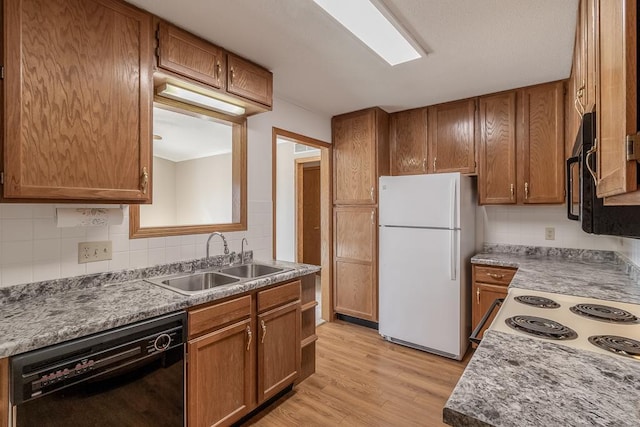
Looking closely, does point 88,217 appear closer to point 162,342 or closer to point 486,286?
point 162,342

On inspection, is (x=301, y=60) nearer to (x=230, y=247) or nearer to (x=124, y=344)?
(x=230, y=247)

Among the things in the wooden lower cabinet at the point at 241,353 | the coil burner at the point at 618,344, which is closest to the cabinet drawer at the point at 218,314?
the wooden lower cabinet at the point at 241,353

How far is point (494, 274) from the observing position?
8.71 ft

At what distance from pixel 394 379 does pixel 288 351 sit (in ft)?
2.96

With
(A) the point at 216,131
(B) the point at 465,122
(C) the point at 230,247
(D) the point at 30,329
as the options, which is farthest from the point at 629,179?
(A) the point at 216,131

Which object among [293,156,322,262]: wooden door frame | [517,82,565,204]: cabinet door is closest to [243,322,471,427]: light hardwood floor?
[517,82,565,204]: cabinet door

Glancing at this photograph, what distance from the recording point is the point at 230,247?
2.45 m

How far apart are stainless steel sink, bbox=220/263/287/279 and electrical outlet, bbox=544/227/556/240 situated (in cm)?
244

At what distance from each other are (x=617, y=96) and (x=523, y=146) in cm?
244

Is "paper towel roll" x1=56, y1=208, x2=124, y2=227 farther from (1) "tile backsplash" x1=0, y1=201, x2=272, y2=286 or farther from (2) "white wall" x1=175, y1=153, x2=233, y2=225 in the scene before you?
(2) "white wall" x1=175, y1=153, x2=233, y2=225

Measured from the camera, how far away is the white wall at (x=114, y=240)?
149 centimetres

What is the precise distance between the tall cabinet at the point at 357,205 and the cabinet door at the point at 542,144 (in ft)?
4.17

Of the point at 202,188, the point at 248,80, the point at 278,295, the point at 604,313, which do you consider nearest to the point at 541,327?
the point at 604,313

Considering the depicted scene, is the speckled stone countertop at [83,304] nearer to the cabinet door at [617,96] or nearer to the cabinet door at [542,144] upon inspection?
the cabinet door at [617,96]
